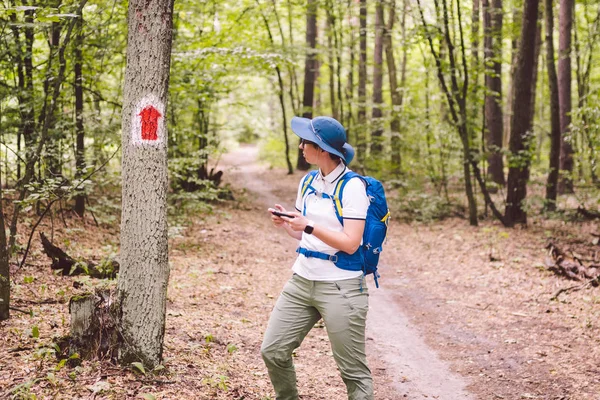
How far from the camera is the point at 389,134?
14727 mm

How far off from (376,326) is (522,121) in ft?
24.3

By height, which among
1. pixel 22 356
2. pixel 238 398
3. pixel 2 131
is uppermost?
pixel 2 131

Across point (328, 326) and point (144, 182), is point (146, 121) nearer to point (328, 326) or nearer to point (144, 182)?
point (144, 182)

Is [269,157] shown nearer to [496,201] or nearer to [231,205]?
[231,205]

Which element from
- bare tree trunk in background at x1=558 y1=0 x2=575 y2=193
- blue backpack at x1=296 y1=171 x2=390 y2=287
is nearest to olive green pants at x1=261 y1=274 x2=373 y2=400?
blue backpack at x1=296 y1=171 x2=390 y2=287

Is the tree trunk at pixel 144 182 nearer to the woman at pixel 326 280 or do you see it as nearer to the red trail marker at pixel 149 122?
the red trail marker at pixel 149 122

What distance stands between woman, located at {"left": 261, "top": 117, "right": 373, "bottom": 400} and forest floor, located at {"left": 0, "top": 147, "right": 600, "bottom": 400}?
1.13 metres

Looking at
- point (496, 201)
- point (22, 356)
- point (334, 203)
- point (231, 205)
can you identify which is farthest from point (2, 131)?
point (496, 201)

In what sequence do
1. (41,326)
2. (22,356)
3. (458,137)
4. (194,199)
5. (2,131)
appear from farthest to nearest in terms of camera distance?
(458,137), (194,199), (2,131), (41,326), (22,356)

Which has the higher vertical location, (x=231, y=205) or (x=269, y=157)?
(x=269, y=157)

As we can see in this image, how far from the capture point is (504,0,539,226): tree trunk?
38.0 ft

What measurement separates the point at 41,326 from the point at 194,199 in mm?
→ 5999

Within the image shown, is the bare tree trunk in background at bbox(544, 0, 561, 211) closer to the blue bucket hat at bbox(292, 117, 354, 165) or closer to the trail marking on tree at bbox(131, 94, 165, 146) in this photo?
the blue bucket hat at bbox(292, 117, 354, 165)

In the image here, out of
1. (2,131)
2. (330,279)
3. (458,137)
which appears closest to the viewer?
(330,279)
